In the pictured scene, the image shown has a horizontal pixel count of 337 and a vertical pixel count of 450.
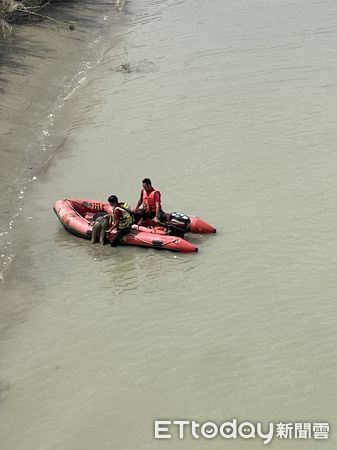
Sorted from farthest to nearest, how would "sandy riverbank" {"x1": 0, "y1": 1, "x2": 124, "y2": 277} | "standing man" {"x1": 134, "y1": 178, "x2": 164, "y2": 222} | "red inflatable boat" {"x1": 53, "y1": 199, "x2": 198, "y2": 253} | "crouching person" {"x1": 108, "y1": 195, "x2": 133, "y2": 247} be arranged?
"sandy riverbank" {"x1": 0, "y1": 1, "x2": 124, "y2": 277} < "standing man" {"x1": 134, "y1": 178, "x2": 164, "y2": 222} < "crouching person" {"x1": 108, "y1": 195, "x2": 133, "y2": 247} < "red inflatable boat" {"x1": 53, "y1": 199, "x2": 198, "y2": 253}

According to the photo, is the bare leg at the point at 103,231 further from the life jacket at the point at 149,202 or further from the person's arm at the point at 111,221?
the life jacket at the point at 149,202

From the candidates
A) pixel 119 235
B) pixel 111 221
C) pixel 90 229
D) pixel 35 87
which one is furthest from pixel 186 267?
pixel 35 87

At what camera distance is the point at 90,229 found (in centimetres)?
1455

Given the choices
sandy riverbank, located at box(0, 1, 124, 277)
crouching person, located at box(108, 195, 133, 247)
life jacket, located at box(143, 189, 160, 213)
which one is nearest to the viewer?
crouching person, located at box(108, 195, 133, 247)

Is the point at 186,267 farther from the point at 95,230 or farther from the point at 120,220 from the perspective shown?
the point at 95,230

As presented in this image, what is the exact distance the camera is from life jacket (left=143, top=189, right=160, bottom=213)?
14.3 metres

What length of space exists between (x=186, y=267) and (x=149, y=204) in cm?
174

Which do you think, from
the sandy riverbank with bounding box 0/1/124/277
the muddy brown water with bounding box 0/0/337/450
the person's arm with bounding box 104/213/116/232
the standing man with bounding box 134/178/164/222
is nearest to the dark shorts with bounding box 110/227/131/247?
the person's arm with bounding box 104/213/116/232

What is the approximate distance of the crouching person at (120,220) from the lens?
46.3 feet

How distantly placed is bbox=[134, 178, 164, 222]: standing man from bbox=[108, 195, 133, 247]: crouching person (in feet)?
1.28

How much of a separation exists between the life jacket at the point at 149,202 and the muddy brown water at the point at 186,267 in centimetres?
96

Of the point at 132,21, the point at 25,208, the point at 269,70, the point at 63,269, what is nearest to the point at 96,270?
the point at 63,269

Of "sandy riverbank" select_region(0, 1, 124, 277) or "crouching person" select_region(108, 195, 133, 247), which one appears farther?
"sandy riverbank" select_region(0, 1, 124, 277)

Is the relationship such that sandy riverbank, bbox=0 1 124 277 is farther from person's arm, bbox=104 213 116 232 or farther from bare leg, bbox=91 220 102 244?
person's arm, bbox=104 213 116 232
